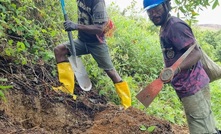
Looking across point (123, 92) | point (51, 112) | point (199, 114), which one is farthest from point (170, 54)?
point (123, 92)

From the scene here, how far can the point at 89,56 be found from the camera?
243 inches

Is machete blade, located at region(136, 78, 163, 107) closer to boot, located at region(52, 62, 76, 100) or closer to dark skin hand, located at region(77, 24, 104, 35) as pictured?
dark skin hand, located at region(77, 24, 104, 35)

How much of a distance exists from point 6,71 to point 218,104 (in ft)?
14.0

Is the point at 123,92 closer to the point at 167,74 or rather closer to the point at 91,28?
the point at 91,28

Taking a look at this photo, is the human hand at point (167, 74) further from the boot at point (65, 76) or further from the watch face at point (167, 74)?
the boot at point (65, 76)

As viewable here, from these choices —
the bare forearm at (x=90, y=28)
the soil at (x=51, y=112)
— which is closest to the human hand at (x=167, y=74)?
the soil at (x=51, y=112)

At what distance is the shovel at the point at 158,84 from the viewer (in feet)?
8.95

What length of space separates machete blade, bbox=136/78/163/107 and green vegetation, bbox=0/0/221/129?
0.92m

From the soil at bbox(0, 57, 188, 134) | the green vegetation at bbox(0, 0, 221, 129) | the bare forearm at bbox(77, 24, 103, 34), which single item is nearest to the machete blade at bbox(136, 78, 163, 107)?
the green vegetation at bbox(0, 0, 221, 129)

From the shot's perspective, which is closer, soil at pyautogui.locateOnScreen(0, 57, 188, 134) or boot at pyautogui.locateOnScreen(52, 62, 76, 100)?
soil at pyautogui.locateOnScreen(0, 57, 188, 134)

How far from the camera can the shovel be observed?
2727 mm

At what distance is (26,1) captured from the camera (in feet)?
17.9

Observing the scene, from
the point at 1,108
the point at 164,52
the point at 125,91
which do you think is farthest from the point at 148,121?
the point at 1,108

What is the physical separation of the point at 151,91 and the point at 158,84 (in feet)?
0.27
